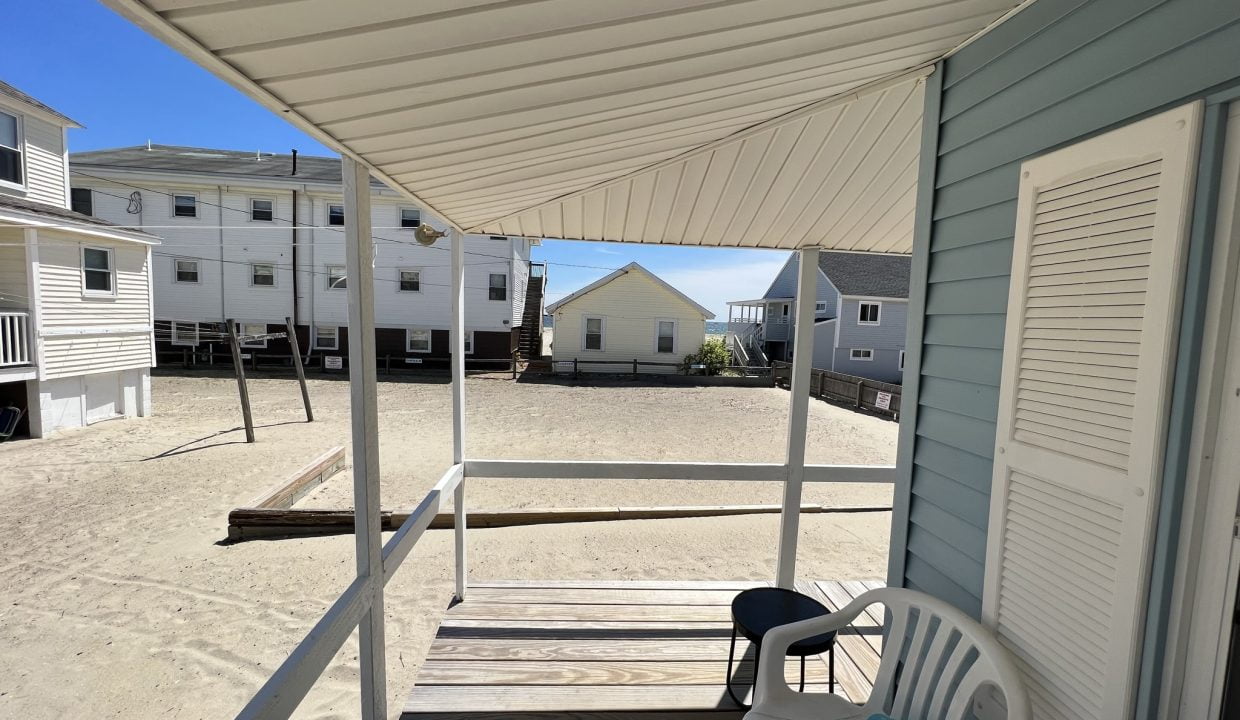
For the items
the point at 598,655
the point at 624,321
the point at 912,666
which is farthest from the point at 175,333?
the point at 912,666

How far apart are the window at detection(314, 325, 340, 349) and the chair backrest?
1827 centimetres

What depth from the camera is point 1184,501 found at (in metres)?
1.13

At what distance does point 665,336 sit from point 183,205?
15803 millimetres

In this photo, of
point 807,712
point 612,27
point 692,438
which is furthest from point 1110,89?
point 692,438

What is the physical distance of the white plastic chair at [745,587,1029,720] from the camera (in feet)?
5.27

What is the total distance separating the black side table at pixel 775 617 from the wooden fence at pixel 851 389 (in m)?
10.6

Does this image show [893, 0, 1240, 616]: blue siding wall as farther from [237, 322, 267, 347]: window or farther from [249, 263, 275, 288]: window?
[237, 322, 267, 347]: window

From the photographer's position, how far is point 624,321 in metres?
18.8

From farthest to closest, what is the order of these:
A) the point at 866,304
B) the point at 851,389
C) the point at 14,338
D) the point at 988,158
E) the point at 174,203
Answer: the point at 866,304, the point at 174,203, the point at 851,389, the point at 14,338, the point at 988,158

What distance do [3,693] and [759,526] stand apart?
5810 mm

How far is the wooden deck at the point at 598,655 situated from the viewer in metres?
2.53

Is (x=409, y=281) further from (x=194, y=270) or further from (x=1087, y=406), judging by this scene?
(x=1087, y=406)

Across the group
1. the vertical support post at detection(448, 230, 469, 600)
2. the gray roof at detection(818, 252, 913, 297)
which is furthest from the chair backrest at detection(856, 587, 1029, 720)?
the gray roof at detection(818, 252, 913, 297)

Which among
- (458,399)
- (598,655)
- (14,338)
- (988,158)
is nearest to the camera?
(988,158)
